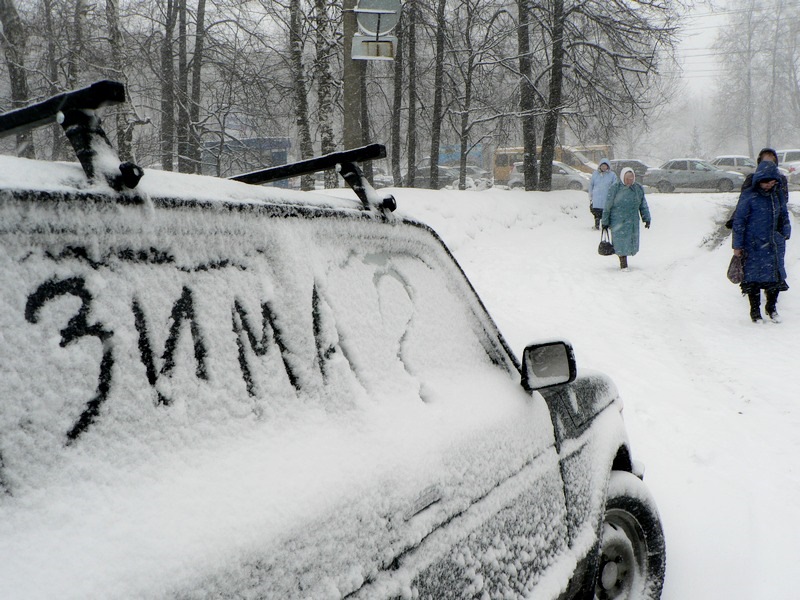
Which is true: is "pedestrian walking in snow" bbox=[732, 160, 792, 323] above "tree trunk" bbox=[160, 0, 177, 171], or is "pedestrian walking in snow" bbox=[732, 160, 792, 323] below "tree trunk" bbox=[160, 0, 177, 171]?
below

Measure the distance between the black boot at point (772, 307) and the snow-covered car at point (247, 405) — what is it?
274 inches

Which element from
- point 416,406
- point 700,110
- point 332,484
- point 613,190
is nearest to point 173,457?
point 332,484

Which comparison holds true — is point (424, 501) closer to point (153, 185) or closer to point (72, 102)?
point (153, 185)

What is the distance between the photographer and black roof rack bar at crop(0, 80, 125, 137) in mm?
1104

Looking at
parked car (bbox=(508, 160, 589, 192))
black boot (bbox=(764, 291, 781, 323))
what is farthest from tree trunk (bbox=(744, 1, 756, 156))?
black boot (bbox=(764, 291, 781, 323))

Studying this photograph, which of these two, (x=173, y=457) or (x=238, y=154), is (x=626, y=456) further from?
(x=238, y=154)

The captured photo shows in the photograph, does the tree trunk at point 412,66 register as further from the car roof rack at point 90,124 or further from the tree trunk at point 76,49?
the car roof rack at point 90,124

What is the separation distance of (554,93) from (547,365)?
19015 mm

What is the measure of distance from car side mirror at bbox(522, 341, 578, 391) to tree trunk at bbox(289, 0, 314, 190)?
11.8 meters

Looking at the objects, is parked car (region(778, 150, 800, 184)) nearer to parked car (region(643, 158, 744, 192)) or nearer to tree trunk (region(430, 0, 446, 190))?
parked car (region(643, 158, 744, 192))

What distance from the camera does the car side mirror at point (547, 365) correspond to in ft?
6.15

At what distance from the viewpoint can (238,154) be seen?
17.0 m

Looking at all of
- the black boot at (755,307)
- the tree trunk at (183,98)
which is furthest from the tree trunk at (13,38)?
the black boot at (755,307)

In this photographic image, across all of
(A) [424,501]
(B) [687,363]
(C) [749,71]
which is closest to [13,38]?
(B) [687,363]
